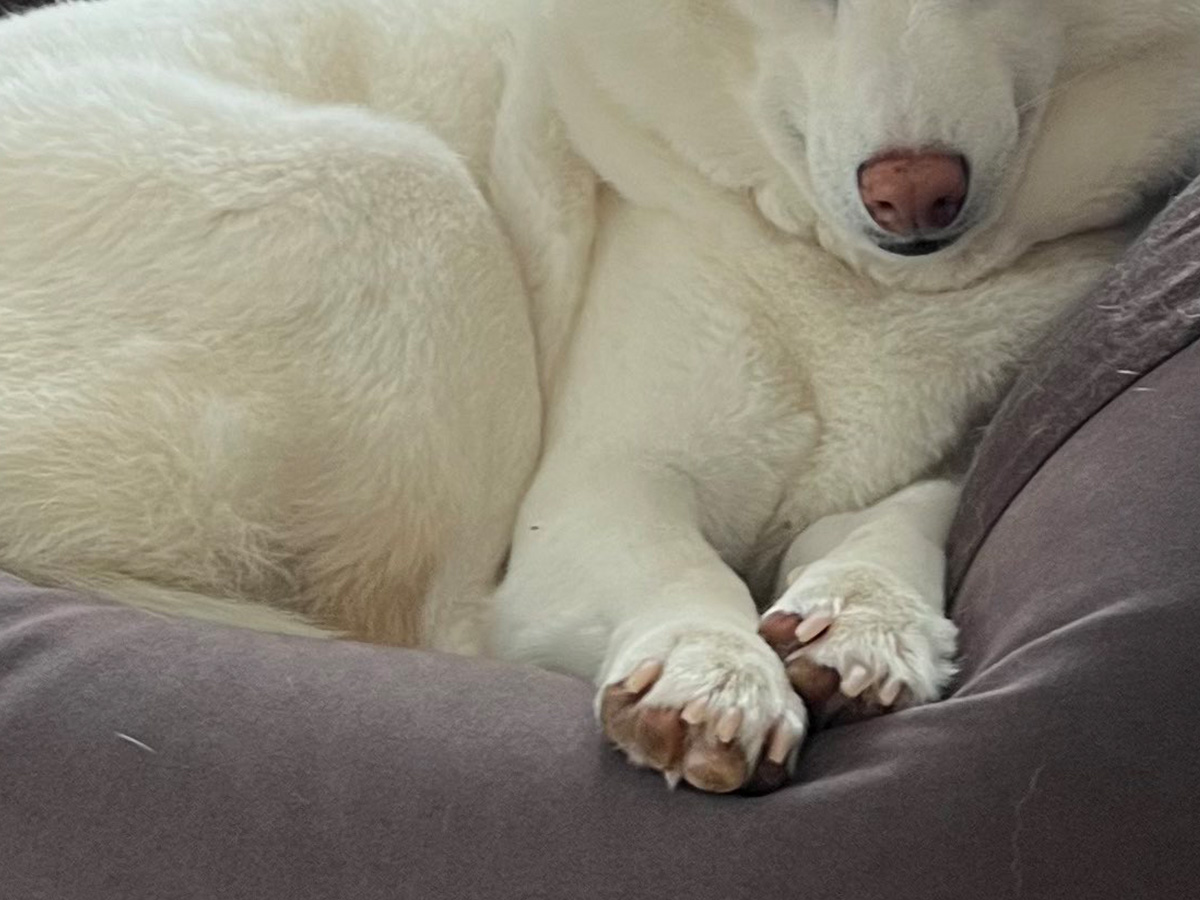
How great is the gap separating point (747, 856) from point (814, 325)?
622mm

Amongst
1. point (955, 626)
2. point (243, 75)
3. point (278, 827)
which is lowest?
point (278, 827)

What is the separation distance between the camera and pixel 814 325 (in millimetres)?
1395

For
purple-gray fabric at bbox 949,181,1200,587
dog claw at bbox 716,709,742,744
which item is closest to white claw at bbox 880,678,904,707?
dog claw at bbox 716,709,742,744

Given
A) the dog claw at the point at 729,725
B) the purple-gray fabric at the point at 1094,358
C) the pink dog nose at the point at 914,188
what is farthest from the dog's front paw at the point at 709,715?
the pink dog nose at the point at 914,188

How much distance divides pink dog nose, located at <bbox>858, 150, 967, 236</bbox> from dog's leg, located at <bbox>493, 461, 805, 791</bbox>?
0.33 meters

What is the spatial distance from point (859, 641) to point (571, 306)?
1.84 ft

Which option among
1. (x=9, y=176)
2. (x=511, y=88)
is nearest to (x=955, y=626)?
(x=511, y=88)

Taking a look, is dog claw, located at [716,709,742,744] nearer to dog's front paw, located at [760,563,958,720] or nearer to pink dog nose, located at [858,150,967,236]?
dog's front paw, located at [760,563,958,720]

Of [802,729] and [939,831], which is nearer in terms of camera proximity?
[939,831]

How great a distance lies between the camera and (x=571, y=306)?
1512mm

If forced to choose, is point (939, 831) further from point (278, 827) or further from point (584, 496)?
point (584, 496)

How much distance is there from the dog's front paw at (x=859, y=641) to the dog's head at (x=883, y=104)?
0.30 meters

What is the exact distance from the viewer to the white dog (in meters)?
1.23

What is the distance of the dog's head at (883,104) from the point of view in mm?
1190
